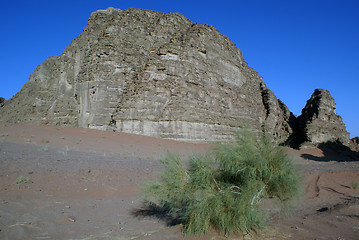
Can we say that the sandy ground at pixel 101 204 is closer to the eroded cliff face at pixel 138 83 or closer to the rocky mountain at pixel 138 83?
the rocky mountain at pixel 138 83

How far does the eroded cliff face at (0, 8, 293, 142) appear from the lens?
25016 mm

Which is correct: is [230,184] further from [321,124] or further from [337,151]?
[321,124]

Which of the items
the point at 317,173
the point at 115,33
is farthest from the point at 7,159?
the point at 115,33

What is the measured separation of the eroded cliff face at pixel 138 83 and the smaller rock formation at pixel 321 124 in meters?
8.47

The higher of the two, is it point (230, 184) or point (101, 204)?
point (230, 184)

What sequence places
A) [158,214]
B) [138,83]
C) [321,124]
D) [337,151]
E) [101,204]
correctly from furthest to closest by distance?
[321,124], [337,151], [138,83], [101,204], [158,214]

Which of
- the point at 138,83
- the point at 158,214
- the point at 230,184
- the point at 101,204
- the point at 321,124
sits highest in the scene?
the point at 138,83

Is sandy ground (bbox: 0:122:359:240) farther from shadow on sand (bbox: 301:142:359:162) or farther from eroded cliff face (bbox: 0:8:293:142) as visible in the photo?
shadow on sand (bbox: 301:142:359:162)

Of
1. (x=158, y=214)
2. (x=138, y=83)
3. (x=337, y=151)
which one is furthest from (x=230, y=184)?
(x=337, y=151)

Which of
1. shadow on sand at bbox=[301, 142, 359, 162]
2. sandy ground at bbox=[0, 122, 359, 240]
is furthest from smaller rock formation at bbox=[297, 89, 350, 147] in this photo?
sandy ground at bbox=[0, 122, 359, 240]

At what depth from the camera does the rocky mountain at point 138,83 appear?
82.1 feet

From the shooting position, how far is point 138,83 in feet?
85.0

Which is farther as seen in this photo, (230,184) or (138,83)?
(138,83)

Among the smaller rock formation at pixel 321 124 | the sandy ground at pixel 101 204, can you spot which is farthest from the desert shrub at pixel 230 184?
the smaller rock formation at pixel 321 124
